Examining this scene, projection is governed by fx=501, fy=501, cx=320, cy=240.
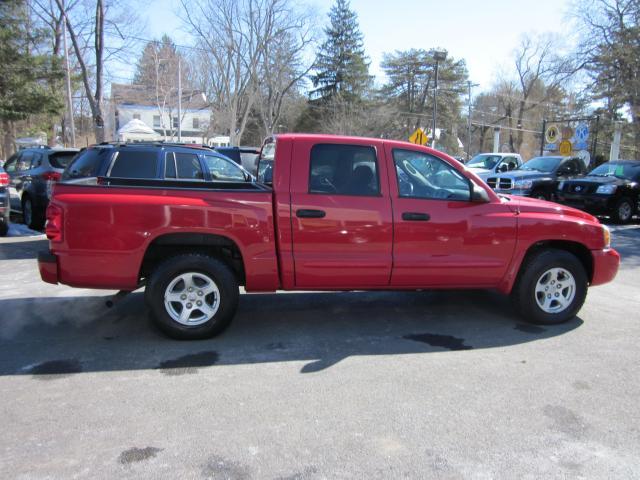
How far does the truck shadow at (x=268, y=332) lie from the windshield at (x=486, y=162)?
515 inches

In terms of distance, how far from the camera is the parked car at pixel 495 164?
17453mm

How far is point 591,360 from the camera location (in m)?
4.23

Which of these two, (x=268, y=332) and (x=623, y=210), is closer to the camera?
(x=268, y=332)

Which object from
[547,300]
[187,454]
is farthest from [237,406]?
[547,300]

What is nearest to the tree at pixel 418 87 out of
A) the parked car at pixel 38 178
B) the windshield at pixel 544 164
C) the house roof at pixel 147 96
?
the house roof at pixel 147 96

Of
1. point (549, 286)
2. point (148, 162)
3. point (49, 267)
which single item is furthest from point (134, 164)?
point (549, 286)

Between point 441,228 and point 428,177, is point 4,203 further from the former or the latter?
point 441,228

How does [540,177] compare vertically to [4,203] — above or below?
above

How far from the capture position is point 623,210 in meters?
13.7

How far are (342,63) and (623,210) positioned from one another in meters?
45.5

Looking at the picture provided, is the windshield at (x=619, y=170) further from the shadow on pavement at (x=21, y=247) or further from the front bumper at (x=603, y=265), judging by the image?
the shadow on pavement at (x=21, y=247)

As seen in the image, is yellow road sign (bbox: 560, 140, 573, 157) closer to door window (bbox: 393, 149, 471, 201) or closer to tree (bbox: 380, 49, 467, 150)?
door window (bbox: 393, 149, 471, 201)

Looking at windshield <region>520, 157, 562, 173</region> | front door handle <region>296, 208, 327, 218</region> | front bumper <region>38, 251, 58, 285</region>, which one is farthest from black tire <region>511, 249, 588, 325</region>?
windshield <region>520, 157, 562, 173</region>

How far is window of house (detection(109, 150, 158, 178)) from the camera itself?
788cm
